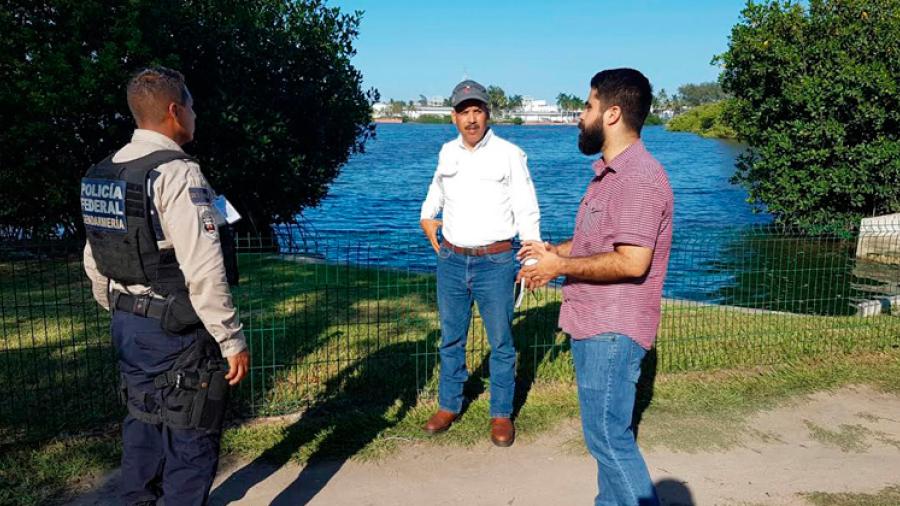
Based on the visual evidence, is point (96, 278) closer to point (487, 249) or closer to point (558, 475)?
point (487, 249)

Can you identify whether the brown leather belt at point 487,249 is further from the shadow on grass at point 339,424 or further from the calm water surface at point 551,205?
the calm water surface at point 551,205

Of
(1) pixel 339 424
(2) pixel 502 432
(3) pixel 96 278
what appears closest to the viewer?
(3) pixel 96 278

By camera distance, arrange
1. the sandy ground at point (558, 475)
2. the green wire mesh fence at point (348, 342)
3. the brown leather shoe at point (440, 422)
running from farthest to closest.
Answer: the green wire mesh fence at point (348, 342), the brown leather shoe at point (440, 422), the sandy ground at point (558, 475)

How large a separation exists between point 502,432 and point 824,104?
46.1 feet

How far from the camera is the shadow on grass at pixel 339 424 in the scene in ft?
13.7

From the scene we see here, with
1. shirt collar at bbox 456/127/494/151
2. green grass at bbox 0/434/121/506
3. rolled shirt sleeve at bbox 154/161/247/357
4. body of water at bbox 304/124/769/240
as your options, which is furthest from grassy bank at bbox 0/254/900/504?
body of water at bbox 304/124/769/240

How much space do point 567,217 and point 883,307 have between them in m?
17.4

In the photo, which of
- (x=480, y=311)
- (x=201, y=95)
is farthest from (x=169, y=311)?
(x=201, y=95)

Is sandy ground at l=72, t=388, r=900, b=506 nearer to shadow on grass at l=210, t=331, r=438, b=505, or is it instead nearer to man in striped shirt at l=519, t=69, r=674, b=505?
shadow on grass at l=210, t=331, r=438, b=505

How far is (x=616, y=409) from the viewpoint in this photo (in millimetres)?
3039

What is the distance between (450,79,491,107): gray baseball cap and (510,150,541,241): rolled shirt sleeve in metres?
0.41

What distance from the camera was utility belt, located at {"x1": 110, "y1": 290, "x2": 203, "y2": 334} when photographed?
2.96 m

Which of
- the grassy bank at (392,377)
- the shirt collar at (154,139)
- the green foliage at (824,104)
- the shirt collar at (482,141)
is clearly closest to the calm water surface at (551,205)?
the grassy bank at (392,377)

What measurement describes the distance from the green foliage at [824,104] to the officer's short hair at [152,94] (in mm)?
14767
